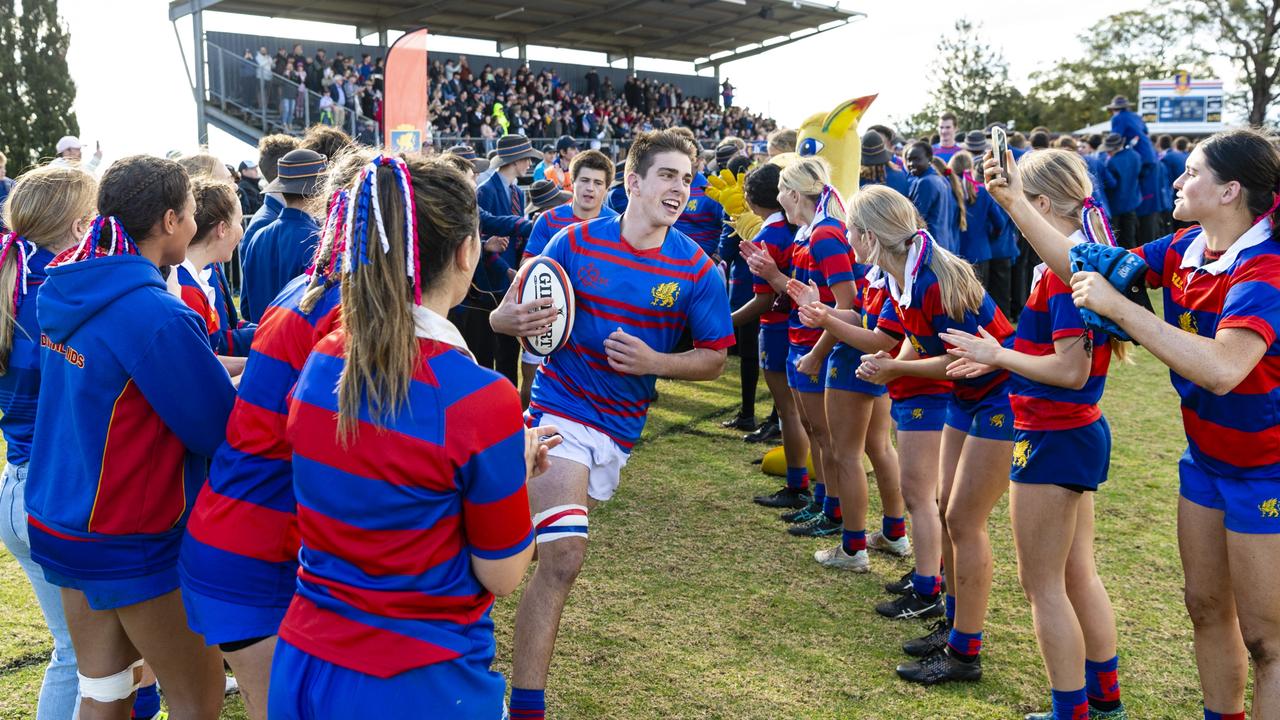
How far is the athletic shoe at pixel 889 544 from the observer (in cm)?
538

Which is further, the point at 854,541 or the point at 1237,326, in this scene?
the point at 854,541

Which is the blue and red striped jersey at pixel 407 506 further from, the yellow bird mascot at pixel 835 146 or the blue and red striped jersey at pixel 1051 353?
the yellow bird mascot at pixel 835 146

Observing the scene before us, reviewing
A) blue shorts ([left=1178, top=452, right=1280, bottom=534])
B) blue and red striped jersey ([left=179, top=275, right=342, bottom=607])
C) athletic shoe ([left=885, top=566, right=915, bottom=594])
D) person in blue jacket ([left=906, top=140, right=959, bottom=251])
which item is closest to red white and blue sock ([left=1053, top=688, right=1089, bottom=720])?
blue shorts ([left=1178, top=452, right=1280, bottom=534])

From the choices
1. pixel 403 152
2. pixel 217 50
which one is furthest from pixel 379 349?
pixel 217 50

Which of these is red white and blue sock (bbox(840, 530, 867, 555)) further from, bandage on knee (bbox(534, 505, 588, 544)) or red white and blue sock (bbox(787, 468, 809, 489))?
bandage on knee (bbox(534, 505, 588, 544))

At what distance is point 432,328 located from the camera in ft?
6.18

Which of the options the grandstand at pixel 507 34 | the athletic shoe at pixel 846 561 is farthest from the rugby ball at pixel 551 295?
the grandstand at pixel 507 34

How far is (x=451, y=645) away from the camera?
6.23 feet

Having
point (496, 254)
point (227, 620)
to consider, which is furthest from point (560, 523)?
point (496, 254)

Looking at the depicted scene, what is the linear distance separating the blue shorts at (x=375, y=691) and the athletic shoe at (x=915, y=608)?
121 inches

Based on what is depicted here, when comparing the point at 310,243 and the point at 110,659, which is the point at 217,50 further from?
the point at 110,659

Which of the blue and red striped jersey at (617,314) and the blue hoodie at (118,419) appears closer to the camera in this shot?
the blue hoodie at (118,419)

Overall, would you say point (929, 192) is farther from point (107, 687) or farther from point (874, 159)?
point (107, 687)

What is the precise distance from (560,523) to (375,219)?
186 centimetres
